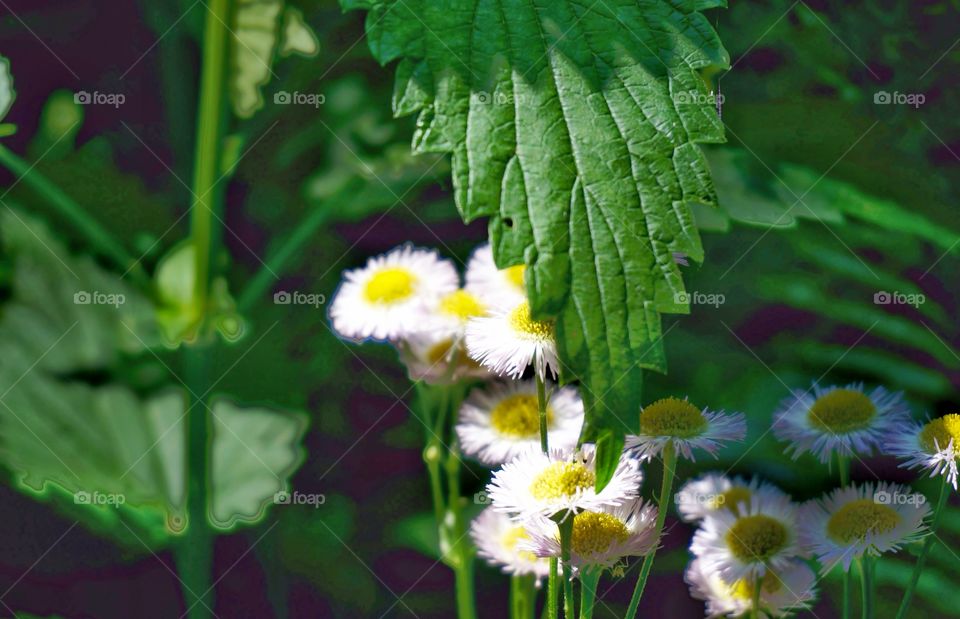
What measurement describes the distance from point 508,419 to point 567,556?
205 mm

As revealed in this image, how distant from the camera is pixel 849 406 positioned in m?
0.62

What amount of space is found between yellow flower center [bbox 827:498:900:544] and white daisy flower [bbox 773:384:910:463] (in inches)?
1.6

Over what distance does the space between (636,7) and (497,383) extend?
287mm

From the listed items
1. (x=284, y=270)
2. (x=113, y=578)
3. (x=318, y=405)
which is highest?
(x=284, y=270)

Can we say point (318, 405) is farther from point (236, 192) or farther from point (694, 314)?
point (694, 314)

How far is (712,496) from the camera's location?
631 millimetres

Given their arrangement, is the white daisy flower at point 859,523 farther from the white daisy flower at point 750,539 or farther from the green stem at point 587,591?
the green stem at point 587,591

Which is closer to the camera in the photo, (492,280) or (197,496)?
(492,280)

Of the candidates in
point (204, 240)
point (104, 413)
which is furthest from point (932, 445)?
point (104, 413)

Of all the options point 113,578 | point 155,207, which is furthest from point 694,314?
point 113,578

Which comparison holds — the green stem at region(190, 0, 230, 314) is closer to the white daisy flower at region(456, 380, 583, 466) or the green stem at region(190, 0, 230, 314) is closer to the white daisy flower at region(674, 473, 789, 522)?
the white daisy flower at region(456, 380, 583, 466)

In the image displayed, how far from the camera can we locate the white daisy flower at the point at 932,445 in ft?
1.75

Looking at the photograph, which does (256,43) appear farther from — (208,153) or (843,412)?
(843,412)

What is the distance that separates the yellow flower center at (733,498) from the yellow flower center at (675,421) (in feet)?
0.38
